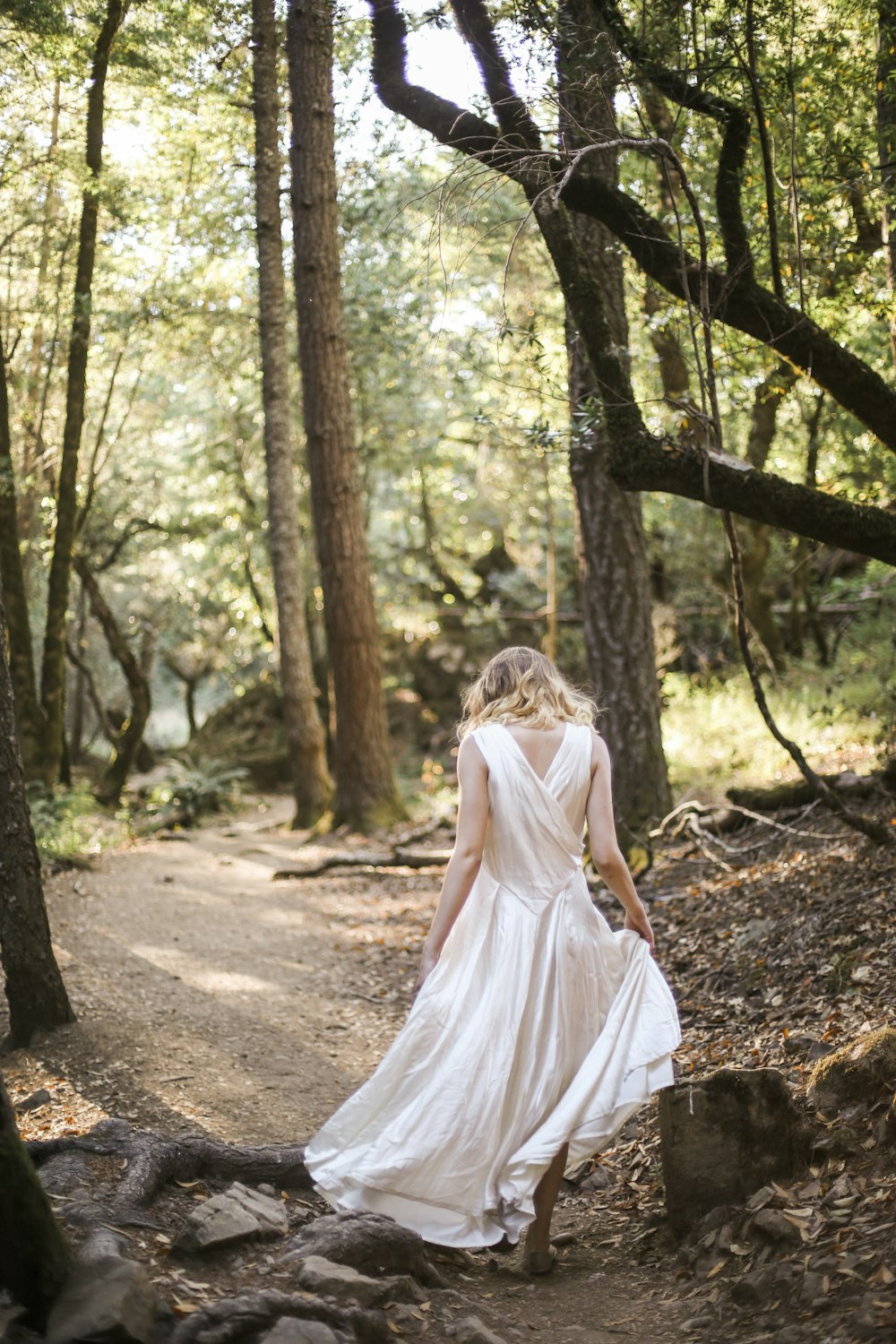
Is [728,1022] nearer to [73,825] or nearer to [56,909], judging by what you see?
[56,909]

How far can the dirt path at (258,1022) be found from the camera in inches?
162

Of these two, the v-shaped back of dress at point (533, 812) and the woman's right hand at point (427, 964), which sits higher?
the v-shaped back of dress at point (533, 812)

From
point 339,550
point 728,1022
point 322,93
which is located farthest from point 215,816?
point 728,1022

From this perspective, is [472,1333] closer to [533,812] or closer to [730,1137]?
[730,1137]

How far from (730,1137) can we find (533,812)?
1.52m

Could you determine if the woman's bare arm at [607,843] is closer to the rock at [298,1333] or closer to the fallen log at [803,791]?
the rock at [298,1333]

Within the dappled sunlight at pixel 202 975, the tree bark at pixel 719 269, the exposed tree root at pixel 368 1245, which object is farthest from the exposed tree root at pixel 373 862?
the exposed tree root at pixel 368 1245

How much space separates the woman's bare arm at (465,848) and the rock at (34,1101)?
2.63 metres

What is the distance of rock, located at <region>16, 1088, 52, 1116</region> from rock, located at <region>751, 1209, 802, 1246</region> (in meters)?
3.65

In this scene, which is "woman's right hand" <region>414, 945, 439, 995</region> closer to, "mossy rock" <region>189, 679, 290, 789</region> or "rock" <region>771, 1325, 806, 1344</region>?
"rock" <region>771, 1325, 806, 1344</region>

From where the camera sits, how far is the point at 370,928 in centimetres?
1027

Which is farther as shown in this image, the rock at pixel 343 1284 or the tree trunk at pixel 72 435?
the tree trunk at pixel 72 435

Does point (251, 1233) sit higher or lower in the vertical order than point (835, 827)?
lower

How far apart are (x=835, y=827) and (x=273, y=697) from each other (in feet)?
60.6
